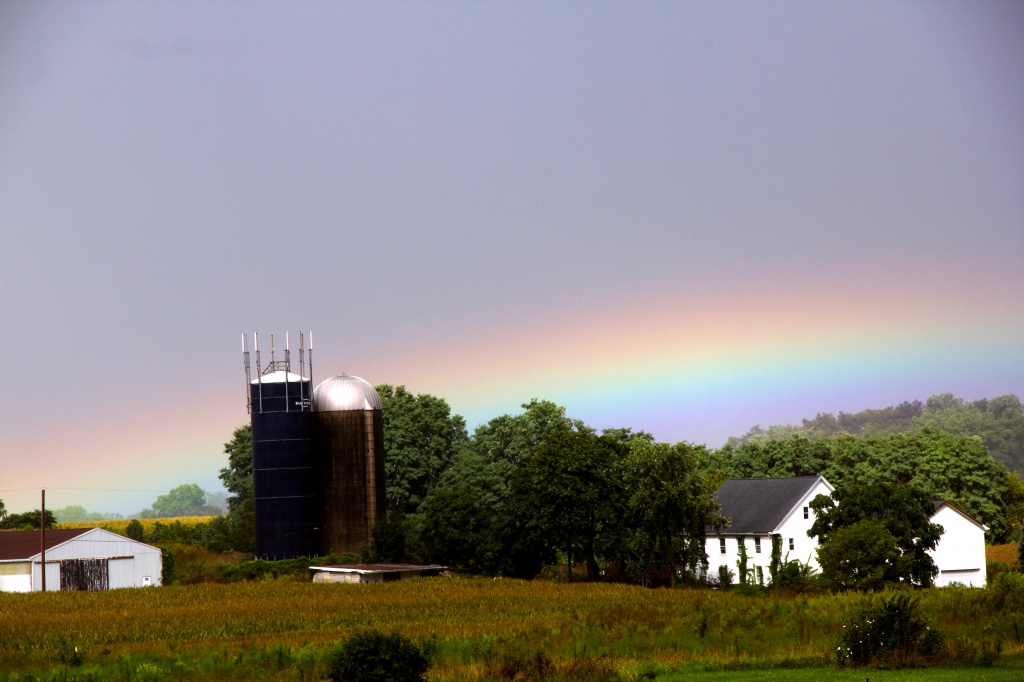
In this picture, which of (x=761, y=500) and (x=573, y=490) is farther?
(x=761, y=500)

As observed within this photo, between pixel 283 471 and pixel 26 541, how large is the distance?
1648 cm

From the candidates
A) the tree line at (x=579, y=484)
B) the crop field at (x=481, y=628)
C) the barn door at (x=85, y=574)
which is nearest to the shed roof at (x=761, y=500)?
the tree line at (x=579, y=484)

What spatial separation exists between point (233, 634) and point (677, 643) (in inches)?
676

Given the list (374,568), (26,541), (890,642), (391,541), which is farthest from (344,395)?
(890,642)

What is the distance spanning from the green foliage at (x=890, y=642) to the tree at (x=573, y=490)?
34.7 m

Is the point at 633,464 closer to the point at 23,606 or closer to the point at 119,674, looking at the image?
the point at 23,606

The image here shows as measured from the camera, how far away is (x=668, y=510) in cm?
6191

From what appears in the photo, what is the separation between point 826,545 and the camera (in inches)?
2106

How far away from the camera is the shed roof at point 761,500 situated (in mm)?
63375

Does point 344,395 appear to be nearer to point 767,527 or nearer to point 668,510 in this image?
point 668,510

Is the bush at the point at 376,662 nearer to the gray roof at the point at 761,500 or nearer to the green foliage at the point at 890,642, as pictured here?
the green foliage at the point at 890,642

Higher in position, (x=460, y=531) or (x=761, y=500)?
(x=761, y=500)

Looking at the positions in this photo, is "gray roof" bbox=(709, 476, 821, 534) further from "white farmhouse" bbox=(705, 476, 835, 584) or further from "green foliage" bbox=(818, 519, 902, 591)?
"green foliage" bbox=(818, 519, 902, 591)

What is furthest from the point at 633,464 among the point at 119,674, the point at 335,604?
the point at 119,674
